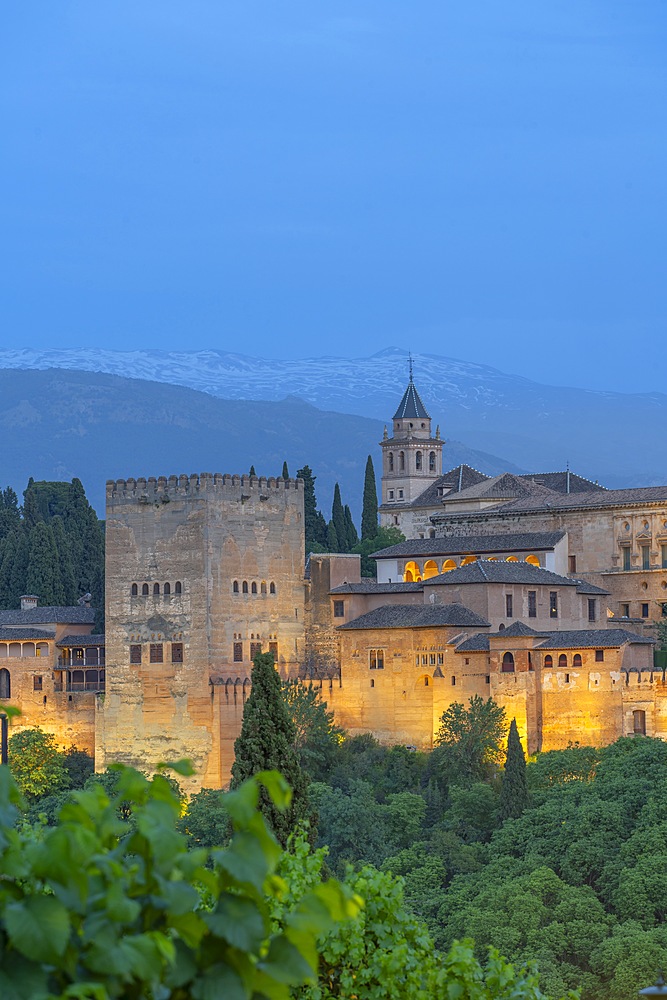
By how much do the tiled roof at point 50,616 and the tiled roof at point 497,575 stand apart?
1031 centimetres

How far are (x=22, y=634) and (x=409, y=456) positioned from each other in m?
29.3

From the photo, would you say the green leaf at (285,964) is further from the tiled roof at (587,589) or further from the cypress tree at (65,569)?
the cypress tree at (65,569)

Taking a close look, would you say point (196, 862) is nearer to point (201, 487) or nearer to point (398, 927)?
point (398, 927)

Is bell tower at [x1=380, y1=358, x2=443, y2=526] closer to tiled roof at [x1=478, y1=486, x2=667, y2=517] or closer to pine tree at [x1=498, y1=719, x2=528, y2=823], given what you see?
tiled roof at [x1=478, y1=486, x2=667, y2=517]

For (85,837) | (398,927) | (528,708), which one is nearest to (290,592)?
(528,708)

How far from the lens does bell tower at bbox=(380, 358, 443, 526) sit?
76.8 meters

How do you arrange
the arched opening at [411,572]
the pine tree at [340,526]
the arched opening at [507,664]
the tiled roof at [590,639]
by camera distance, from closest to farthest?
1. the tiled roof at [590,639]
2. the arched opening at [507,664]
3. the arched opening at [411,572]
4. the pine tree at [340,526]

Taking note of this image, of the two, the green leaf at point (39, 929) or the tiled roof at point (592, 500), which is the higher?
the tiled roof at point (592, 500)

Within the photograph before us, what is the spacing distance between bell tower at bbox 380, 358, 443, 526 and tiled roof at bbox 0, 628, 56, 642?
2589 centimetres

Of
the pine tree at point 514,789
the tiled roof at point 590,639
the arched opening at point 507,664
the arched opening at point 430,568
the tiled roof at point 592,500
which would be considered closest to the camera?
the pine tree at point 514,789

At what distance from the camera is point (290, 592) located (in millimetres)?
48312

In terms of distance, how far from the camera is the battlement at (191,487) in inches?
1869

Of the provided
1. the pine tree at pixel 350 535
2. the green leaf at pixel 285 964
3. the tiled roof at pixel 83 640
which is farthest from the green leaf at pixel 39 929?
the pine tree at pixel 350 535

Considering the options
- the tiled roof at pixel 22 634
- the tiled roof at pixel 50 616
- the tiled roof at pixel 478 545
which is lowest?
the tiled roof at pixel 22 634
